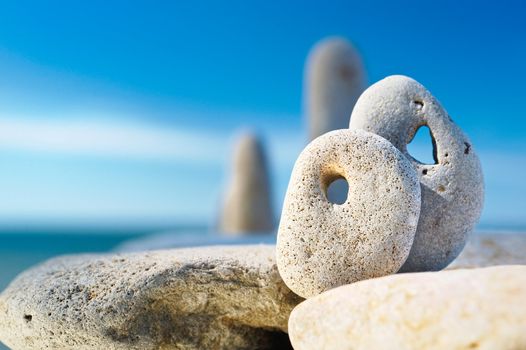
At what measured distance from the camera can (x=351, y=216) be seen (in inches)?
147

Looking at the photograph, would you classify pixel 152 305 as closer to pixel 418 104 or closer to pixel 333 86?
pixel 418 104

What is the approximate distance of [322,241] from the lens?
3746 millimetres

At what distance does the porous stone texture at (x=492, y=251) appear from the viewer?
5.84 m

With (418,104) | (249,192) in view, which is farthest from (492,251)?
(249,192)

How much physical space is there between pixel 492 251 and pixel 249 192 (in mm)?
8648

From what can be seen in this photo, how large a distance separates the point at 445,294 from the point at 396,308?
258 millimetres

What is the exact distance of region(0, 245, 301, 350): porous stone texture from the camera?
157 inches

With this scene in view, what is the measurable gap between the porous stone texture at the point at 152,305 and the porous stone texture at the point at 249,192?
977 centimetres

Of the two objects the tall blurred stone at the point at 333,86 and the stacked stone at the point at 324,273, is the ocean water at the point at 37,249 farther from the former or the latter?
the tall blurred stone at the point at 333,86

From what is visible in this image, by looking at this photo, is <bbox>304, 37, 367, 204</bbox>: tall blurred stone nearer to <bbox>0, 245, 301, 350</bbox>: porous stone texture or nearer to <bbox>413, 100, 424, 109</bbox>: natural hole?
<bbox>413, 100, 424, 109</bbox>: natural hole

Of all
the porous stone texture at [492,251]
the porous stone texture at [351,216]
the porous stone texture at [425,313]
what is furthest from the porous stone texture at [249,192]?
the porous stone texture at [425,313]

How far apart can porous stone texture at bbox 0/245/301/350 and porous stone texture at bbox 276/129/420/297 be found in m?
0.52

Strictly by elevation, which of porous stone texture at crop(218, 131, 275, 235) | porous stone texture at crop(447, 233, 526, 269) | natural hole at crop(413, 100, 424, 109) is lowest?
porous stone texture at crop(218, 131, 275, 235)

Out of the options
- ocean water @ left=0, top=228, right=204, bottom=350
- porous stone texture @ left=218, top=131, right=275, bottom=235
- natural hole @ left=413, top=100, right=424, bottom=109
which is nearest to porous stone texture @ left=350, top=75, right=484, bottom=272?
natural hole @ left=413, top=100, right=424, bottom=109
